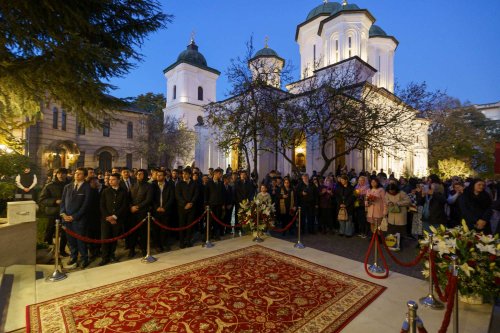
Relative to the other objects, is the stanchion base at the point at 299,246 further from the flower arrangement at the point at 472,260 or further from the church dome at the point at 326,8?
the church dome at the point at 326,8

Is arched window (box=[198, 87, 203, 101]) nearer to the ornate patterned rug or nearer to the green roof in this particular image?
the green roof

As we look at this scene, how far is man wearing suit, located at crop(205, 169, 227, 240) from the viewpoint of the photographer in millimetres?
7945

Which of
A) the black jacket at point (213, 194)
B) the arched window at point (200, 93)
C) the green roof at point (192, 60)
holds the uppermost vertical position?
the green roof at point (192, 60)

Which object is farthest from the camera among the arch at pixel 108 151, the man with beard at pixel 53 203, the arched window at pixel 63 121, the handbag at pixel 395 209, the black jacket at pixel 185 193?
the arch at pixel 108 151

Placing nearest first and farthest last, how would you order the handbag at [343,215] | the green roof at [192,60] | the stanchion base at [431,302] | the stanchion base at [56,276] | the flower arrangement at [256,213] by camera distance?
1. the stanchion base at [431,302]
2. the stanchion base at [56,276]
3. the flower arrangement at [256,213]
4. the handbag at [343,215]
5. the green roof at [192,60]

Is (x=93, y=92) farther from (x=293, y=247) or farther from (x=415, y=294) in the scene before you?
(x=415, y=294)

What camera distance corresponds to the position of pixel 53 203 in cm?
646

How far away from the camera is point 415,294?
4586 mm

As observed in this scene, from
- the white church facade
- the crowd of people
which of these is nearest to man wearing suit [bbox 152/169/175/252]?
the crowd of people

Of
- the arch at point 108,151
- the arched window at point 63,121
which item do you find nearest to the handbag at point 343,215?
the arched window at point 63,121

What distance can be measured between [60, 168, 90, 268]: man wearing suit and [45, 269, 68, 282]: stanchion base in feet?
1.98

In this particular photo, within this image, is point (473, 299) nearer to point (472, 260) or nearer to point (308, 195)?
point (472, 260)

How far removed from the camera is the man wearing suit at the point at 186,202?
283 inches

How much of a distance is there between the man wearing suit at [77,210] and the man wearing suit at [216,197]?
10.7 ft
